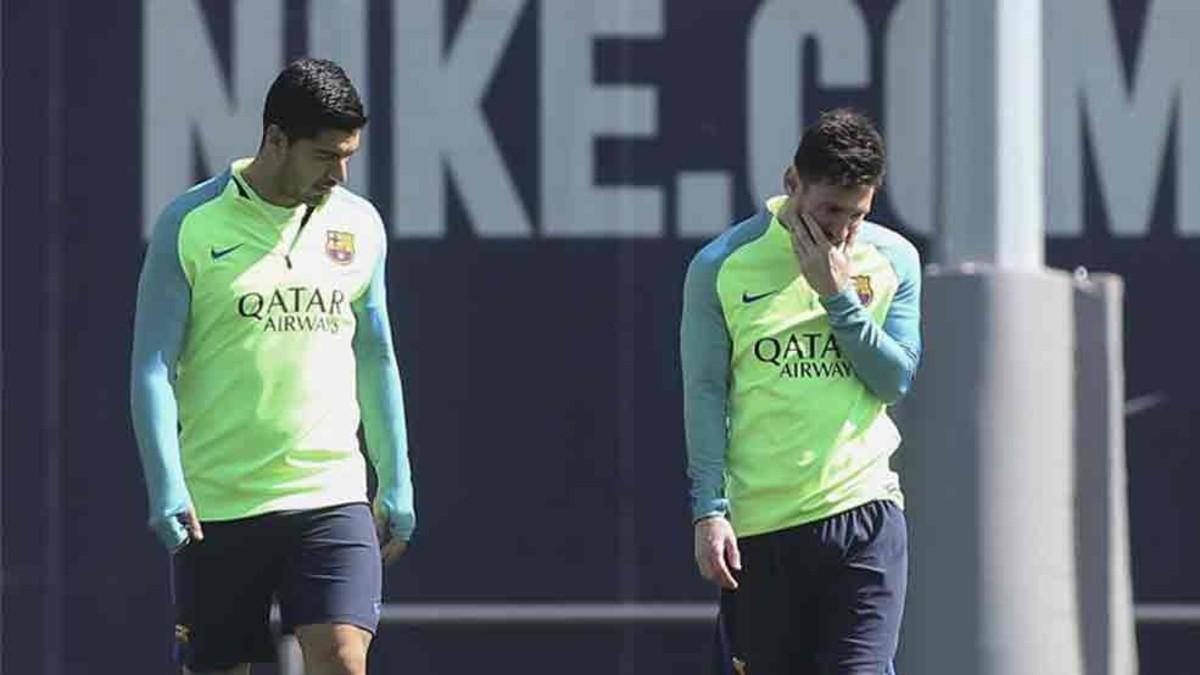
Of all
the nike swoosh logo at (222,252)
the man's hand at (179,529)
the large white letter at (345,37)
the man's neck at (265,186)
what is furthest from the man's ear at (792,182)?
the large white letter at (345,37)

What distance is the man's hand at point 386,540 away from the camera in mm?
5801

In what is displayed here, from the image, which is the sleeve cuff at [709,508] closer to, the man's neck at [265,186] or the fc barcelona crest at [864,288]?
the fc barcelona crest at [864,288]

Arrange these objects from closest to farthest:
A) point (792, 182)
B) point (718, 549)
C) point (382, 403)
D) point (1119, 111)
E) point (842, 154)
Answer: point (842, 154) → point (718, 549) → point (792, 182) → point (382, 403) → point (1119, 111)

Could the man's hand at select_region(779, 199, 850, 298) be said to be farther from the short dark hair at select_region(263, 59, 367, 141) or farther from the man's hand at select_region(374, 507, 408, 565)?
the man's hand at select_region(374, 507, 408, 565)

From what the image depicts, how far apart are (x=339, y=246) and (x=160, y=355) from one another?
1.43 feet

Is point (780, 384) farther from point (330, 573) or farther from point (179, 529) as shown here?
point (179, 529)

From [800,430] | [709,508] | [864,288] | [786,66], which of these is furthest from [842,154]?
[786,66]

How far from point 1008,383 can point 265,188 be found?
5.57 ft

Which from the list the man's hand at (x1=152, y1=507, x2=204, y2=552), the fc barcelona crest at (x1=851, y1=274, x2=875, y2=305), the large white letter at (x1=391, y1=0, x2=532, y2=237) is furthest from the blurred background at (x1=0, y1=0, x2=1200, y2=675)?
the man's hand at (x1=152, y1=507, x2=204, y2=552)

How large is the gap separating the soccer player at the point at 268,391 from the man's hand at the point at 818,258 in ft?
2.98

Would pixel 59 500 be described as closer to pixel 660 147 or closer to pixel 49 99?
pixel 49 99

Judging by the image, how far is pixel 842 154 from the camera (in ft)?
17.8

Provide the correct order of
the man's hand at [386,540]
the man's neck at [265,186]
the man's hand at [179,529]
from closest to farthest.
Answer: the man's hand at [179,529], the man's neck at [265,186], the man's hand at [386,540]

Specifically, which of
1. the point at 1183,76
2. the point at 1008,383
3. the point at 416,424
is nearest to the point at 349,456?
the point at 1008,383
